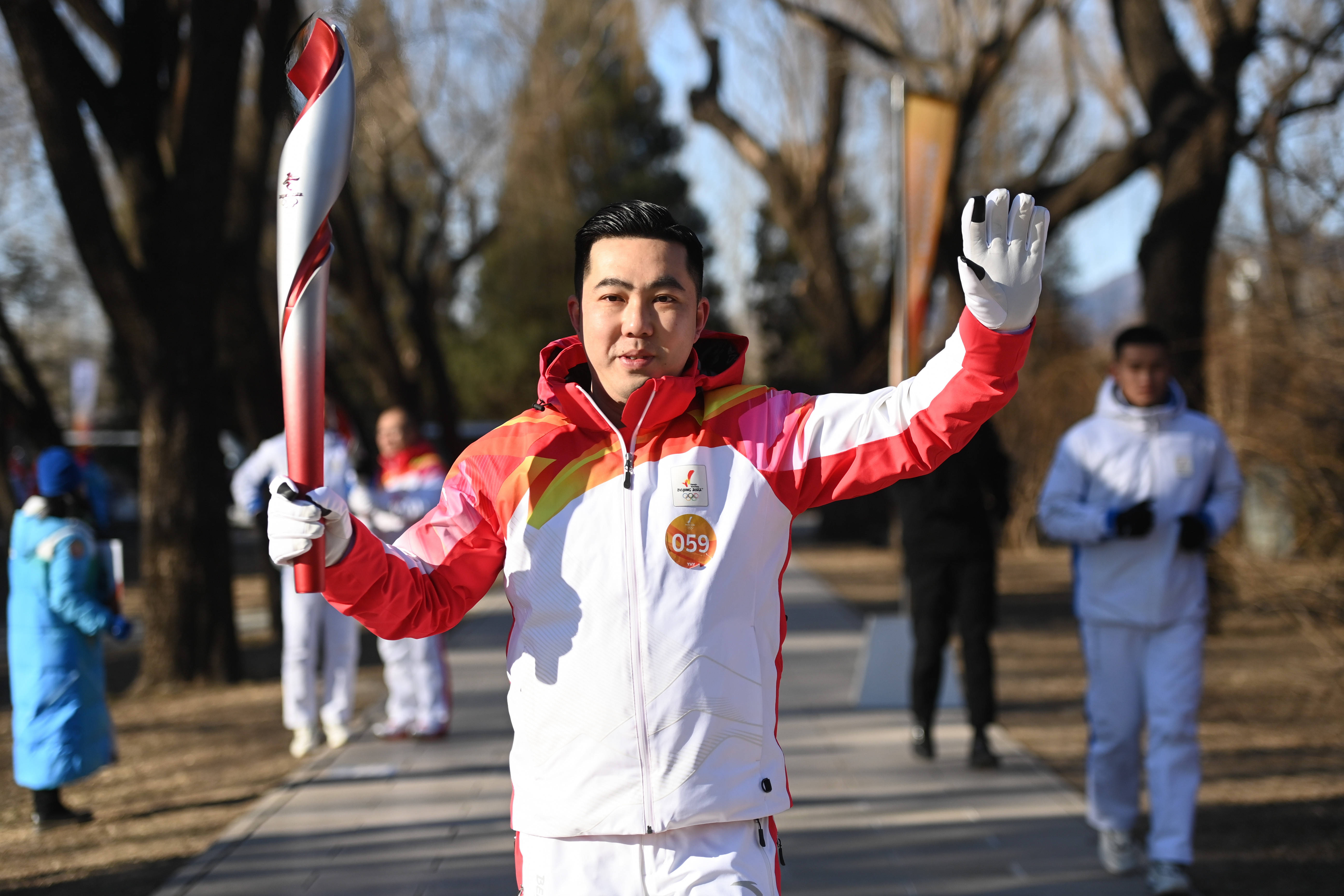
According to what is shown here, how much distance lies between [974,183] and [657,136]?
25.8 meters

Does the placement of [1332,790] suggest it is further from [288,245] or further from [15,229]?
[15,229]

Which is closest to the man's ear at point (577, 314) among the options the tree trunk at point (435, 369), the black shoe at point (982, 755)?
the black shoe at point (982, 755)

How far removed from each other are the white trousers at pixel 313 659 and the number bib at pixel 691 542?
5.25 metres

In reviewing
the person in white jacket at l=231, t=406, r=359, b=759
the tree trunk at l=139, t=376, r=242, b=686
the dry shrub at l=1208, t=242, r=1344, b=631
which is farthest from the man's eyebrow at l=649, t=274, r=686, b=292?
the tree trunk at l=139, t=376, r=242, b=686

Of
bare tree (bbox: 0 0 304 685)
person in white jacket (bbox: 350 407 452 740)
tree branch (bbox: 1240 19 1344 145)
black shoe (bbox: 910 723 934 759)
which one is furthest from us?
bare tree (bbox: 0 0 304 685)

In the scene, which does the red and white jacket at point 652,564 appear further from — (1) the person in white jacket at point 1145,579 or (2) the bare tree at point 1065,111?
(2) the bare tree at point 1065,111

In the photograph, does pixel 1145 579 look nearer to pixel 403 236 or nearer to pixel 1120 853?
pixel 1120 853

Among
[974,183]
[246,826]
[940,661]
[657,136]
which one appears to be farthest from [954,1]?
[657,136]

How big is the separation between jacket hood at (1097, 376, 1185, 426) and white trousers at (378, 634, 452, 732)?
4.07 m

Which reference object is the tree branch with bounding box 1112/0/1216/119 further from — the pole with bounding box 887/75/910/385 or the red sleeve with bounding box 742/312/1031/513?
the red sleeve with bounding box 742/312/1031/513

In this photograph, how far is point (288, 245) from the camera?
7.25ft

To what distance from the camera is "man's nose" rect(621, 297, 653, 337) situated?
2453 millimetres

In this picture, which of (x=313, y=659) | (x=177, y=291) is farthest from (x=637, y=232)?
(x=177, y=291)

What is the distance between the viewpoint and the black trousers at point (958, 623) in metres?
6.80
